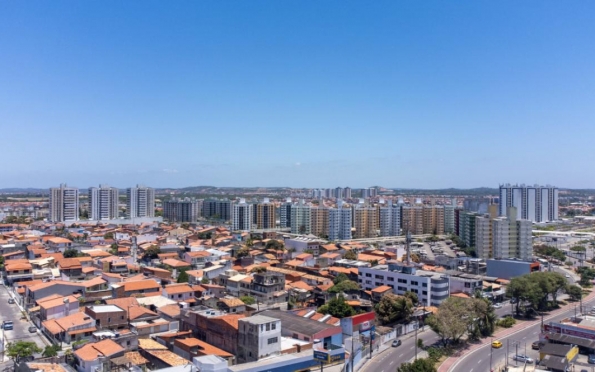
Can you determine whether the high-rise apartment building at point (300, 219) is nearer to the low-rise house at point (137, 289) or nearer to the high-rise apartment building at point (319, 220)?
the high-rise apartment building at point (319, 220)

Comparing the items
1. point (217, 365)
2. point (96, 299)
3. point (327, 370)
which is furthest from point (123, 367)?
point (96, 299)

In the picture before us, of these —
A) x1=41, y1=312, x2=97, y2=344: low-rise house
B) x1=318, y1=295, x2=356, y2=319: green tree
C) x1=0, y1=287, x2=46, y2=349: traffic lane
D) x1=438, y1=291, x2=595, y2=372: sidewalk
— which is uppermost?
x1=318, y1=295, x2=356, y2=319: green tree

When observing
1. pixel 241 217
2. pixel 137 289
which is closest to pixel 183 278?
pixel 137 289

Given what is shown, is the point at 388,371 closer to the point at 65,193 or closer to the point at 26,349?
the point at 26,349

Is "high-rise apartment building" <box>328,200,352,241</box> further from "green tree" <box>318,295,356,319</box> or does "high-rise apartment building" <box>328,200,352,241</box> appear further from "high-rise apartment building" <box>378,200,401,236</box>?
"green tree" <box>318,295,356,319</box>

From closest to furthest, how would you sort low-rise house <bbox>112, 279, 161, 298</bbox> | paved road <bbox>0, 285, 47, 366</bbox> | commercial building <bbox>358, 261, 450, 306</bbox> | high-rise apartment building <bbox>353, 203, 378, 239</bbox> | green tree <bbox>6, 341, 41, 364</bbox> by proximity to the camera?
green tree <bbox>6, 341, 41, 364</bbox> → paved road <bbox>0, 285, 47, 366</bbox> → low-rise house <bbox>112, 279, 161, 298</bbox> → commercial building <bbox>358, 261, 450, 306</bbox> → high-rise apartment building <bbox>353, 203, 378, 239</bbox>

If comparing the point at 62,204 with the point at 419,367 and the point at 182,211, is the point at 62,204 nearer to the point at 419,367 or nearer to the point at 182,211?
the point at 182,211

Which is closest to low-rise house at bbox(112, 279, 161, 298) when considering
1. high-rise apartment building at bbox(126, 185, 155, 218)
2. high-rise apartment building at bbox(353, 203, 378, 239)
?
high-rise apartment building at bbox(353, 203, 378, 239)

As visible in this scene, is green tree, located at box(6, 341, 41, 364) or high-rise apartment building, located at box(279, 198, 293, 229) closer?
green tree, located at box(6, 341, 41, 364)
